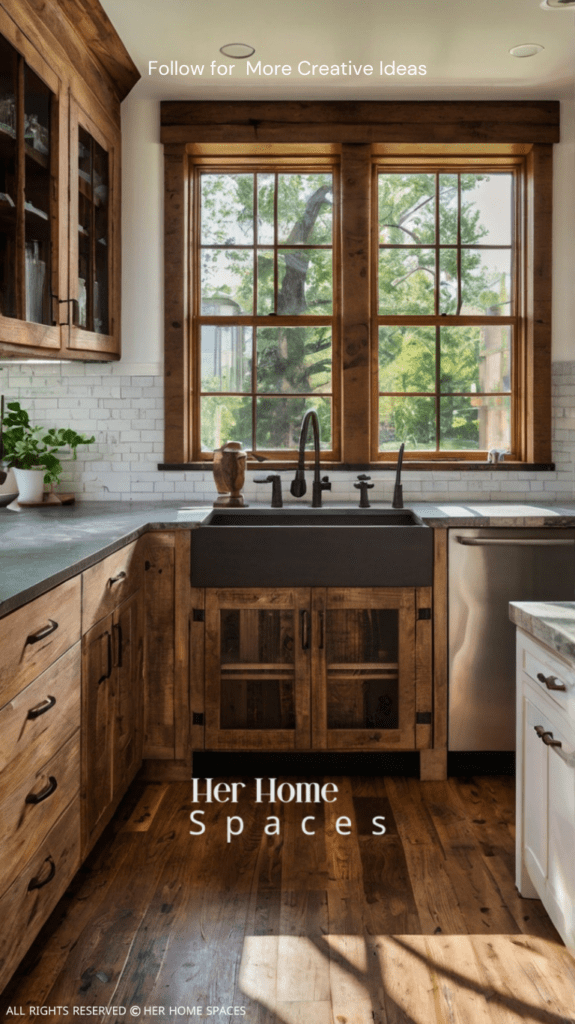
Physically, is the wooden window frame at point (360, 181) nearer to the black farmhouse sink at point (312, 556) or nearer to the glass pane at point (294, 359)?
the glass pane at point (294, 359)

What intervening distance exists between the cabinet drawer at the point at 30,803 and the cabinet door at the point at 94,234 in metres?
1.69

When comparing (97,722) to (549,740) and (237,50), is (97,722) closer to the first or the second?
(549,740)

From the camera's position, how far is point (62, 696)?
2207 mm

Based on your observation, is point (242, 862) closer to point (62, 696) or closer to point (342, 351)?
point (62, 696)

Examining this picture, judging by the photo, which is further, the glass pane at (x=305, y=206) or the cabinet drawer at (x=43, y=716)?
the glass pane at (x=305, y=206)

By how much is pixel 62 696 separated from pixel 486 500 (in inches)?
96.8

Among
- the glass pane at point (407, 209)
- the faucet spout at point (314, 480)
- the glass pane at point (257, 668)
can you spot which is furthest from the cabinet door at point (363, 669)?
the glass pane at point (407, 209)

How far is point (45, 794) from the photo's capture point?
2049 millimetres

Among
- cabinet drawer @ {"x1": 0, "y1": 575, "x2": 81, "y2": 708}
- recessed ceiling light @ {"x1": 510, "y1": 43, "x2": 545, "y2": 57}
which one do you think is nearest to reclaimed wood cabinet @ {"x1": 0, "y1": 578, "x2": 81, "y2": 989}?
cabinet drawer @ {"x1": 0, "y1": 575, "x2": 81, "y2": 708}

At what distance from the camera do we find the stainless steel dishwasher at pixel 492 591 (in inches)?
130

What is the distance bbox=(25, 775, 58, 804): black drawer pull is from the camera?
1.95 meters

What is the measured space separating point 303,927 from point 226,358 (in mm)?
2656

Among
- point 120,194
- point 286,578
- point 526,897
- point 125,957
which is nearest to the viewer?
point 125,957

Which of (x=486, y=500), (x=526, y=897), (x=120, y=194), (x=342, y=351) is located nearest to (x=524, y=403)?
(x=486, y=500)
